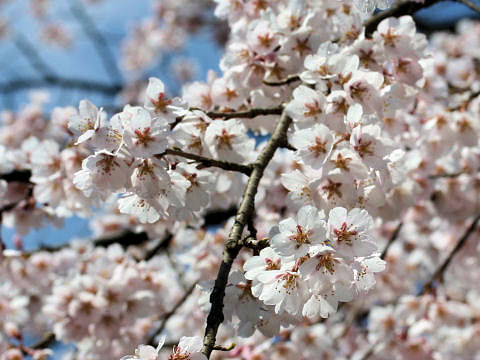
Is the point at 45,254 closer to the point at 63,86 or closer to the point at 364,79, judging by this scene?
the point at 364,79

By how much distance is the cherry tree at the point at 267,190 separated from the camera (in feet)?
4.46

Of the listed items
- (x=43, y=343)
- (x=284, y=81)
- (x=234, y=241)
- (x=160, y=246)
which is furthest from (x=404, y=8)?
(x=43, y=343)

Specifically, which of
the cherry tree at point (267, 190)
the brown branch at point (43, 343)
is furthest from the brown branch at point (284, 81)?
the brown branch at point (43, 343)

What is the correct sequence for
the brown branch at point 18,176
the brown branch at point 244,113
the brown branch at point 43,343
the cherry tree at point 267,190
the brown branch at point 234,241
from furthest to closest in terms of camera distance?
the brown branch at point 43,343 < the brown branch at point 18,176 < the brown branch at point 244,113 < the cherry tree at point 267,190 < the brown branch at point 234,241

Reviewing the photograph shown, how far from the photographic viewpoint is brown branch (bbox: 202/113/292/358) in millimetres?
1223

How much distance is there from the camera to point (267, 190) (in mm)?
2355

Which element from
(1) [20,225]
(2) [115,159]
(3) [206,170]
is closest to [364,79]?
(3) [206,170]

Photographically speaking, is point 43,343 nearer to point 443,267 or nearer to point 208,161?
point 208,161

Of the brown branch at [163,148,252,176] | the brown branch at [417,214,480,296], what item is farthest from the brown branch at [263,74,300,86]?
the brown branch at [417,214,480,296]

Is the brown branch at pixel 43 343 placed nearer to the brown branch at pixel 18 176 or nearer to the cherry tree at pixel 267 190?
the cherry tree at pixel 267 190

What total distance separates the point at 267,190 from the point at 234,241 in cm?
101

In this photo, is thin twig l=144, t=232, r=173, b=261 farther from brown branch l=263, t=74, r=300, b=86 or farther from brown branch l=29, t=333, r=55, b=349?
brown branch l=263, t=74, r=300, b=86

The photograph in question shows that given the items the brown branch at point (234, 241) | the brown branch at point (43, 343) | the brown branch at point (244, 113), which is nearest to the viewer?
the brown branch at point (234, 241)

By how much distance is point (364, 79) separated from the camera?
5.39 feet
